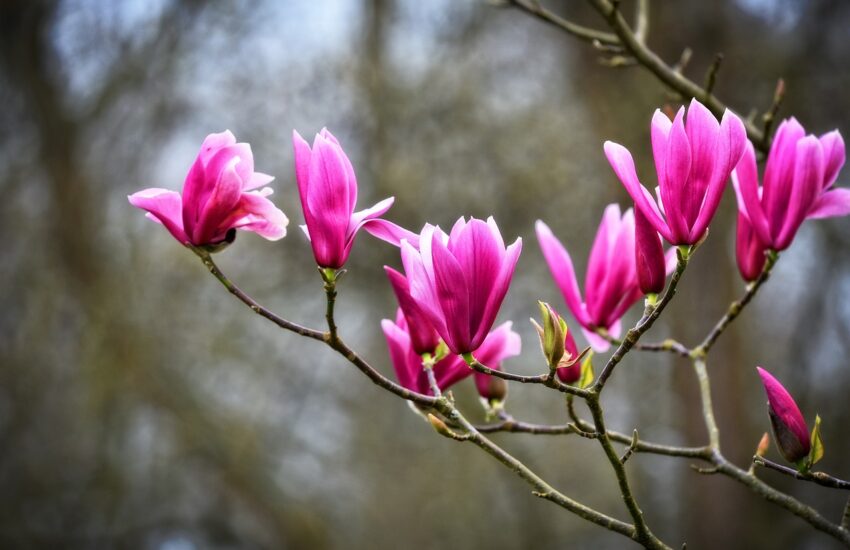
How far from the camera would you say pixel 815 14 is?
11.9 feet

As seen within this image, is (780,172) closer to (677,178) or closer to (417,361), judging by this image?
(677,178)

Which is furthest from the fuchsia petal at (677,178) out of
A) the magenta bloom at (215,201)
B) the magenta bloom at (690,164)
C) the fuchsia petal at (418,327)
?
the magenta bloom at (215,201)

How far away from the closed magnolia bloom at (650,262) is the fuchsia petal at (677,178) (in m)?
0.06

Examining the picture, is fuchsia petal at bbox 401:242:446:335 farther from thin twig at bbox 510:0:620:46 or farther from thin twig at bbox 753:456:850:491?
thin twig at bbox 510:0:620:46

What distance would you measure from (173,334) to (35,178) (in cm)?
107

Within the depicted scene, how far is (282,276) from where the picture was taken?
426 cm

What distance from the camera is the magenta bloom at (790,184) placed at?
731mm

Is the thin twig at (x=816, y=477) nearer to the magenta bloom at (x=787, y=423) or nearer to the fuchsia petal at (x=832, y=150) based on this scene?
A: the magenta bloom at (x=787, y=423)

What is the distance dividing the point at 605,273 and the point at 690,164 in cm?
26

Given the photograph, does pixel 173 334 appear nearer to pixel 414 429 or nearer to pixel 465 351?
pixel 414 429

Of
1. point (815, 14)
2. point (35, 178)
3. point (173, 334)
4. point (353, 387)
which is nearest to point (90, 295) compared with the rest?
point (173, 334)

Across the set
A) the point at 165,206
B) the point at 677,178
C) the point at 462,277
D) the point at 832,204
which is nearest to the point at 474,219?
the point at 462,277

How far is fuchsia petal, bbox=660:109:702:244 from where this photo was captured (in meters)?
0.62

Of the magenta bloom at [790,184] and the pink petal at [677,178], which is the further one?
the magenta bloom at [790,184]
